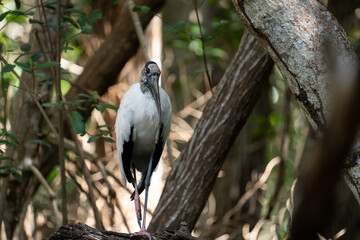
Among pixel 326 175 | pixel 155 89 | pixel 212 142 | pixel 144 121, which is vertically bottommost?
pixel 326 175

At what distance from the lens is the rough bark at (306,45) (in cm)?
208

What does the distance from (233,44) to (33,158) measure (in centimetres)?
245

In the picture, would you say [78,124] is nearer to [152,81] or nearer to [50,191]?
[152,81]

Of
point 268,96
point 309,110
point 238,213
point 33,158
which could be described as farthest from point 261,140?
point 309,110

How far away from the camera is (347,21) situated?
4.91 meters

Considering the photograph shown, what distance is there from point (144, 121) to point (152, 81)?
0.84ft

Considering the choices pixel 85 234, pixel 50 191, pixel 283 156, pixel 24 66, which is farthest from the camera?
pixel 283 156

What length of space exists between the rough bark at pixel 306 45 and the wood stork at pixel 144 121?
42.9 inches

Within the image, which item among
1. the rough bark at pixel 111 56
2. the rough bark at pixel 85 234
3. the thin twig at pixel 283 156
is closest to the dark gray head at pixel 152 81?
the rough bark at pixel 85 234

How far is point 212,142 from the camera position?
3.68 m

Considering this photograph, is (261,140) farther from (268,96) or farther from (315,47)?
(315,47)

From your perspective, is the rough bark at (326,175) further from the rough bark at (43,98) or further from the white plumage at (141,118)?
the rough bark at (43,98)

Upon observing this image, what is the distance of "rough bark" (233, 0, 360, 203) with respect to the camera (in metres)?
2.08

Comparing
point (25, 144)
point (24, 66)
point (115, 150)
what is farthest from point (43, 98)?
point (24, 66)
